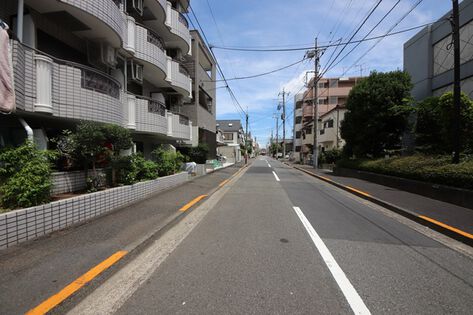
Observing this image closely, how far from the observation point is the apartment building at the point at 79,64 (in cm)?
601

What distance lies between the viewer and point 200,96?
77.5 ft

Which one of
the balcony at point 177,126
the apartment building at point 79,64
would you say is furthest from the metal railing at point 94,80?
the balcony at point 177,126

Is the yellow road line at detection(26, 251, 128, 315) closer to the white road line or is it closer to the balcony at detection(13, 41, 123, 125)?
the white road line

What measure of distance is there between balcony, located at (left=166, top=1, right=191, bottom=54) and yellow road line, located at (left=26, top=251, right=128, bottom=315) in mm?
14154

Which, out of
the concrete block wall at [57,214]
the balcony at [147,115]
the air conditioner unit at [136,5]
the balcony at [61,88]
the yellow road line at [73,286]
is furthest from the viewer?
the air conditioner unit at [136,5]

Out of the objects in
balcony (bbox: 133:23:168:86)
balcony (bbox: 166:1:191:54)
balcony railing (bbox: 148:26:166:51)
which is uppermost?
balcony (bbox: 166:1:191:54)

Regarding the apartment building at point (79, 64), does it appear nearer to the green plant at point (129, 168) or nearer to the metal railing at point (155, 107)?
the metal railing at point (155, 107)

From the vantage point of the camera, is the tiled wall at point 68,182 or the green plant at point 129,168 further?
the green plant at point 129,168

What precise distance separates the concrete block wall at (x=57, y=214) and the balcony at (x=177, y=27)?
35.8 ft

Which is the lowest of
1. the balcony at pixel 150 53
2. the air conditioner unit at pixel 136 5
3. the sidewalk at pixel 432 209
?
the sidewalk at pixel 432 209

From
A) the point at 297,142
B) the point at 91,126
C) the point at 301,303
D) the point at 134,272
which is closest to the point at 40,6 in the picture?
the point at 91,126

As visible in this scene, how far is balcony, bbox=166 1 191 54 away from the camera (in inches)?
577

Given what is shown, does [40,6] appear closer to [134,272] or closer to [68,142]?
[68,142]

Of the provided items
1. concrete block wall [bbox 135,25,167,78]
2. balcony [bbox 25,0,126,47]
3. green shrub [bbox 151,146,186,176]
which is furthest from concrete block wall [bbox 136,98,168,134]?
balcony [bbox 25,0,126,47]
